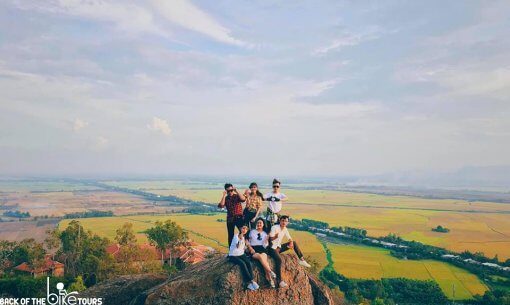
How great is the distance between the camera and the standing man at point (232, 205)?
1506 cm

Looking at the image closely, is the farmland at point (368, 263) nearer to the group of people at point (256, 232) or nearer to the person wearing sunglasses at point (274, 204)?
the person wearing sunglasses at point (274, 204)

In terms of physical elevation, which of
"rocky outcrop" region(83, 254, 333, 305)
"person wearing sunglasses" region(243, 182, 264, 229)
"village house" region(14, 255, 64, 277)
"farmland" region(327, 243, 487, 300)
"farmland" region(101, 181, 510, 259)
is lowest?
"farmland" region(327, 243, 487, 300)

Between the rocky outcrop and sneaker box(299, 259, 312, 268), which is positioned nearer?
the rocky outcrop

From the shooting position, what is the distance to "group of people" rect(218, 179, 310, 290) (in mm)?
13773

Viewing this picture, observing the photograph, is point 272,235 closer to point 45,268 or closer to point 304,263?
point 304,263

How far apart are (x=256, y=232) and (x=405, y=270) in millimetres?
48335

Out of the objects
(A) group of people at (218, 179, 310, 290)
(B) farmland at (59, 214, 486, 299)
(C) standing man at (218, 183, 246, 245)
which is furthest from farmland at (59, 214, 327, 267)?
(C) standing man at (218, 183, 246, 245)

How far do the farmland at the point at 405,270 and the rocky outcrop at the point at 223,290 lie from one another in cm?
3711

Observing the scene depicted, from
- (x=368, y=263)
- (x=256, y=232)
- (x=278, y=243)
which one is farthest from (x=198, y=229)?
(x=256, y=232)

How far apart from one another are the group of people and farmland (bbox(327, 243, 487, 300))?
38.3 m

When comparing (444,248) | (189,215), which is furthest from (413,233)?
(189,215)

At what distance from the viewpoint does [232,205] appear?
598 inches

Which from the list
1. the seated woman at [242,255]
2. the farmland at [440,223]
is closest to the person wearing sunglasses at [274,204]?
the seated woman at [242,255]

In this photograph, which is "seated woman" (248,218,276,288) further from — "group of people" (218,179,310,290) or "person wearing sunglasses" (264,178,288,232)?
"person wearing sunglasses" (264,178,288,232)
